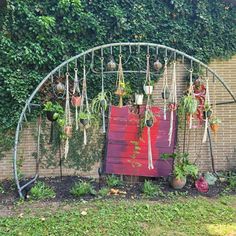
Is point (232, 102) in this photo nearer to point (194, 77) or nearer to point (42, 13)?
point (194, 77)

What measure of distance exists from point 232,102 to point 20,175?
399 centimetres

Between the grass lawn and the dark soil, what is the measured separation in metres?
0.25

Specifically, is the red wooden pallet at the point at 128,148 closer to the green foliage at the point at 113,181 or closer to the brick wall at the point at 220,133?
the green foliage at the point at 113,181

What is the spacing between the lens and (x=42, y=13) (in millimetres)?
5746

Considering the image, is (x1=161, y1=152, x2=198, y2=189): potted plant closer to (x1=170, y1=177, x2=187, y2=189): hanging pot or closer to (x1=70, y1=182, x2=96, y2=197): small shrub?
(x1=170, y1=177, x2=187, y2=189): hanging pot

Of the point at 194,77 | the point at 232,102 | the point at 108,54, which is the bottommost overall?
the point at 232,102

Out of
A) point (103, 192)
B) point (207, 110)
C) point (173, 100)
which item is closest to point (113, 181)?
point (103, 192)

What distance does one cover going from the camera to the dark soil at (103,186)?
200 inches

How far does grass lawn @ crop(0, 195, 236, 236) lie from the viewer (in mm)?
4133

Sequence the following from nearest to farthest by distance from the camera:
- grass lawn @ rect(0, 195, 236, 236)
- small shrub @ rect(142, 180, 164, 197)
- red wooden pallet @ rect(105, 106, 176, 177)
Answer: grass lawn @ rect(0, 195, 236, 236) < small shrub @ rect(142, 180, 164, 197) < red wooden pallet @ rect(105, 106, 176, 177)

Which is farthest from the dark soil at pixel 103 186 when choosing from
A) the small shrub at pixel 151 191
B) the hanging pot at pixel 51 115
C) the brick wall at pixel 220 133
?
the hanging pot at pixel 51 115

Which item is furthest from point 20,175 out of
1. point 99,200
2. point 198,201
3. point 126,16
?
point 126,16

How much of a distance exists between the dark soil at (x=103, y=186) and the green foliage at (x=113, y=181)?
6cm

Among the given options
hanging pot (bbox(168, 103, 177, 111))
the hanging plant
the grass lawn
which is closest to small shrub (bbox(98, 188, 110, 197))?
the grass lawn
